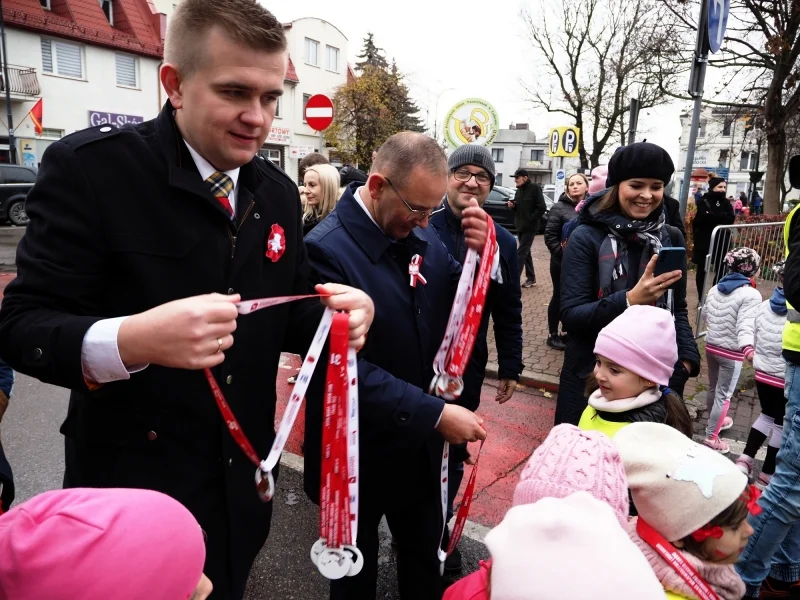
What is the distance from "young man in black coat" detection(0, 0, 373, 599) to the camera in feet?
4.17

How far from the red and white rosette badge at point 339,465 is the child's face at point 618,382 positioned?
1.27 meters

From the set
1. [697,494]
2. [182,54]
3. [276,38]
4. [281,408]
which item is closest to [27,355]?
[182,54]

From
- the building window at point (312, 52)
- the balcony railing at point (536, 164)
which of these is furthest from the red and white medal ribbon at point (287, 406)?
the balcony railing at point (536, 164)

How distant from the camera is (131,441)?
1500 millimetres

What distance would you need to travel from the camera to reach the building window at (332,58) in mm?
40625

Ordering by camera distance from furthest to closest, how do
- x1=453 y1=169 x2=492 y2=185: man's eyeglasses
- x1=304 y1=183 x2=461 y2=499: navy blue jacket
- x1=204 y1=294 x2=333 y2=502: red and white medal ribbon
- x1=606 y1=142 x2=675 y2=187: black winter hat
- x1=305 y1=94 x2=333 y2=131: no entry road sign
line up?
x1=305 y1=94 x2=333 y2=131: no entry road sign → x1=453 y1=169 x2=492 y2=185: man's eyeglasses → x1=606 y1=142 x2=675 y2=187: black winter hat → x1=304 y1=183 x2=461 y2=499: navy blue jacket → x1=204 y1=294 x2=333 y2=502: red and white medal ribbon

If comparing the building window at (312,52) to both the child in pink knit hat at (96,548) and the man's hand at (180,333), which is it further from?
the child in pink knit hat at (96,548)

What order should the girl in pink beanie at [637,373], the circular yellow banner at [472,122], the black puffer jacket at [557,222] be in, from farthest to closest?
the circular yellow banner at [472,122], the black puffer jacket at [557,222], the girl in pink beanie at [637,373]

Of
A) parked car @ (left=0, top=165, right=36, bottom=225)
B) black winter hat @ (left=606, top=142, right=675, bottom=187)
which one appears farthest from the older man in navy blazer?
parked car @ (left=0, top=165, right=36, bottom=225)

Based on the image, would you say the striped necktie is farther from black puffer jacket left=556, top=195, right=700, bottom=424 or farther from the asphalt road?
the asphalt road

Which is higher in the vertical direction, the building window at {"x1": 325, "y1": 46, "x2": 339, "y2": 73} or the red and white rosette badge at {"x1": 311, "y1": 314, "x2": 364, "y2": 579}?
the building window at {"x1": 325, "y1": 46, "x2": 339, "y2": 73}

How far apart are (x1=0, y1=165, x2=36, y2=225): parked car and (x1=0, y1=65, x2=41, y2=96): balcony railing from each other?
356 inches

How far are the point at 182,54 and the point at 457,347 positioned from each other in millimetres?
1444

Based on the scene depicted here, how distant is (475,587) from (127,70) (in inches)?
1328
